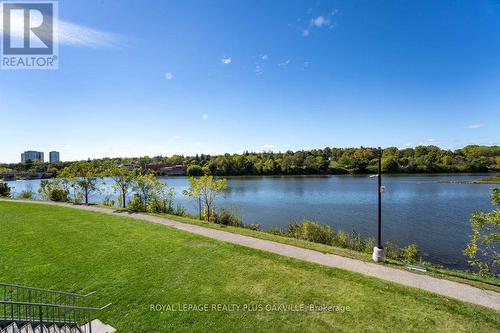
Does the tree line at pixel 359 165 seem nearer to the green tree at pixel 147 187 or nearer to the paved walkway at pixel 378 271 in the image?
the green tree at pixel 147 187

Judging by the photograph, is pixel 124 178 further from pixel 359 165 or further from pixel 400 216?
pixel 359 165

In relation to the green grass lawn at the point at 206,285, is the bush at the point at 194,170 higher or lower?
higher

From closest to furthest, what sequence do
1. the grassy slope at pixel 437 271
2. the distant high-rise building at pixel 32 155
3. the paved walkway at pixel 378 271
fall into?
1. the paved walkway at pixel 378 271
2. the grassy slope at pixel 437 271
3. the distant high-rise building at pixel 32 155

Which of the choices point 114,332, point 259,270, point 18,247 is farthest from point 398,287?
point 18,247

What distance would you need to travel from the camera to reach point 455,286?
7.23 meters

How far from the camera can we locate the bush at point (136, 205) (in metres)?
20.1

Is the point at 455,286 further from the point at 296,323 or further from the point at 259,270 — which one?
the point at 259,270

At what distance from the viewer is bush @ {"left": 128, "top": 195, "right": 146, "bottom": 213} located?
20.1 metres

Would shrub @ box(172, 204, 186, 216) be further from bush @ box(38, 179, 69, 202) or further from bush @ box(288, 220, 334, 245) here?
bush @ box(38, 179, 69, 202)

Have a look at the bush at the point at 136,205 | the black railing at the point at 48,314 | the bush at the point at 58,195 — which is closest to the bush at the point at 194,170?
the bush at the point at 58,195

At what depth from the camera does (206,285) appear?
775cm

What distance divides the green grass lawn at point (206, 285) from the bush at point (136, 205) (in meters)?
7.25

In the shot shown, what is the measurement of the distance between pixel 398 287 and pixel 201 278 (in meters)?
5.49

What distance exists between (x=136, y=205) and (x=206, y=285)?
1474cm
